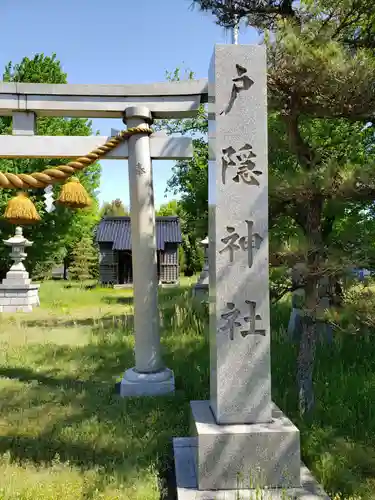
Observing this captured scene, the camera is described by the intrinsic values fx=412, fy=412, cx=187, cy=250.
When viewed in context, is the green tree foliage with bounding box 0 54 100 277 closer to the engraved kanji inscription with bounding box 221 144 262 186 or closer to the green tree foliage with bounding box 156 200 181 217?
the engraved kanji inscription with bounding box 221 144 262 186

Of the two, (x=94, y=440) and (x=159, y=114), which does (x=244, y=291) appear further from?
(x=159, y=114)

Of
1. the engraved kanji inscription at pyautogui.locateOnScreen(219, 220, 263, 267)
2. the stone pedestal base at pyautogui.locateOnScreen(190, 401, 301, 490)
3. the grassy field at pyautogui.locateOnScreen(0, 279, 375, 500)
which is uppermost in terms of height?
the engraved kanji inscription at pyautogui.locateOnScreen(219, 220, 263, 267)

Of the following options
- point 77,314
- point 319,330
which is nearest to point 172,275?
point 77,314

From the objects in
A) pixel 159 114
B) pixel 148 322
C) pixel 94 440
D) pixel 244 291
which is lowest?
pixel 94 440

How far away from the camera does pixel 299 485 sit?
2730 millimetres

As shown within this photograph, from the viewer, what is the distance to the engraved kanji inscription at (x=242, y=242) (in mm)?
2988

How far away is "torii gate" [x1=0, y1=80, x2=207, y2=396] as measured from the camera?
4.86 metres

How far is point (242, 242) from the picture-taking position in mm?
3002

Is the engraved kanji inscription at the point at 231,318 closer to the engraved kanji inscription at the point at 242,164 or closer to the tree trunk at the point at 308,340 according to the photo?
the engraved kanji inscription at the point at 242,164

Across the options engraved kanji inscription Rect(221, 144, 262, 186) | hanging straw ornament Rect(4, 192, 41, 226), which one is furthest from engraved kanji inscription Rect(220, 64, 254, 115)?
hanging straw ornament Rect(4, 192, 41, 226)

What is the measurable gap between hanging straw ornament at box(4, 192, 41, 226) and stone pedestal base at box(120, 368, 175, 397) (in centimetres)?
214

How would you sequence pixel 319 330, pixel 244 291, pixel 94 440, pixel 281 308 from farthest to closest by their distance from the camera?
pixel 281 308 → pixel 319 330 → pixel 94 440 → pixel 244 291

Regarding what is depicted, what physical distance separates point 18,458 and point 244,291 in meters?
2.17

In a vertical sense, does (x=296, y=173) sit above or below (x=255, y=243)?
above
